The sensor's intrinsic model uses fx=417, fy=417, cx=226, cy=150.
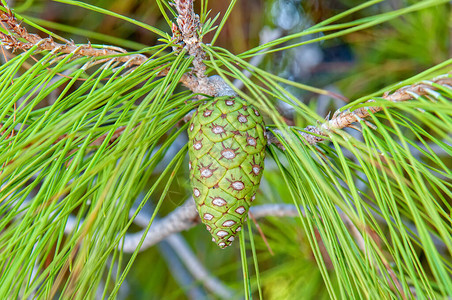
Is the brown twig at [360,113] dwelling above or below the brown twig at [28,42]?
below

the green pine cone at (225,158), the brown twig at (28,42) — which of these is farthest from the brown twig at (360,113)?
the brown twig at (28,42)

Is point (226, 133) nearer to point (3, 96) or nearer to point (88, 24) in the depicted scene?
point (3, 96)

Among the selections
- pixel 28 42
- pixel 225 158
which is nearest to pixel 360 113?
pixel 225 158

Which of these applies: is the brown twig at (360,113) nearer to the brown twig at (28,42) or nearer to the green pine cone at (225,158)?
the green pine cone at (225,158)

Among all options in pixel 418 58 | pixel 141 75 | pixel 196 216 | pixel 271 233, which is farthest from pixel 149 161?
pixel 418 58

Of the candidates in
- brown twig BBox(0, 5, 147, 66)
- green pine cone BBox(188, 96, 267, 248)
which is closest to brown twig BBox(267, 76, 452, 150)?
green pine cone BBox(188, 96, 267, 248)

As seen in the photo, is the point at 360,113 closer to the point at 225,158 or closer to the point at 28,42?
the point at 225,158
